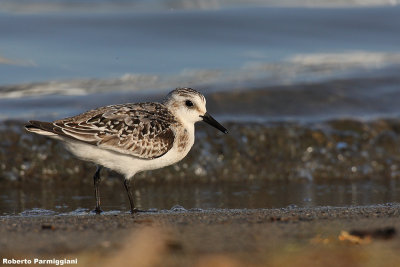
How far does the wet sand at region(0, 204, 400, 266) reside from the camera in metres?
3.99

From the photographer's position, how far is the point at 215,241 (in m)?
4.48

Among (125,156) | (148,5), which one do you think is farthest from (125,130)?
(148,5)

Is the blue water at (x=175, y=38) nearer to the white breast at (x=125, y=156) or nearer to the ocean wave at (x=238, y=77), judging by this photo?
the ocean wave at (x=238, y=77)

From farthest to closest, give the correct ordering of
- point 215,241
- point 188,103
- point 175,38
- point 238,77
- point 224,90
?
point 175,38
point 238,77
point 224,90
point 188,103
point 215,241

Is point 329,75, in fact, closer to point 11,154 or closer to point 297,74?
point 297,74

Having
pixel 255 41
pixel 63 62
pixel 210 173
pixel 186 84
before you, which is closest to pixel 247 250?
pixel 210 173

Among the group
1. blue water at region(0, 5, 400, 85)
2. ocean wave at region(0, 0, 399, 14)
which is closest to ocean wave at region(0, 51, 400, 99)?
blue water at region(0, 5, 400, 85)

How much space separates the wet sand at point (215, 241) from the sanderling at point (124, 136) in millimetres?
1252

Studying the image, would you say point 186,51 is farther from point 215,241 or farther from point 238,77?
point 215,241

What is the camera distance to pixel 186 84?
13.4 m

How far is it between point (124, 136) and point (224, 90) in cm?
616

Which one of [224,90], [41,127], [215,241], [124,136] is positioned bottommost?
[215,241]

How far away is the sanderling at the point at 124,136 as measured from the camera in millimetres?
6789

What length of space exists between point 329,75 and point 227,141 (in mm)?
4514
